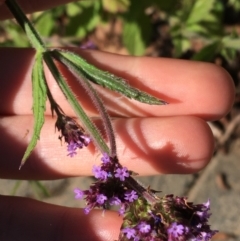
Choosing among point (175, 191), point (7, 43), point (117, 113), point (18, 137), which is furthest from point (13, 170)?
point (175, 191)

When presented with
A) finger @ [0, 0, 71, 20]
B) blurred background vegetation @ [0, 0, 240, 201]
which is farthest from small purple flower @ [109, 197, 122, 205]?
blurred background vegetation @ [0, 0, 240, 201]

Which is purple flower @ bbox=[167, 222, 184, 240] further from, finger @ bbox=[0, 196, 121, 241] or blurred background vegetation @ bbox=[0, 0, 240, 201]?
blurred background vegetation @ bbox=[0, 0, 240, 201]

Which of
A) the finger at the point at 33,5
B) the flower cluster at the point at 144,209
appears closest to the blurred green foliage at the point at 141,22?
the finger at the point at 33,5

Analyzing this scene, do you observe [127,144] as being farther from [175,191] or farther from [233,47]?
[175,191]

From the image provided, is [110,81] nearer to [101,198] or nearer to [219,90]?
[101,198]

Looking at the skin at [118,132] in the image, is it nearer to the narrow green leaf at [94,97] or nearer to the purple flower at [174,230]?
the narrow green leaf at [94,97]
